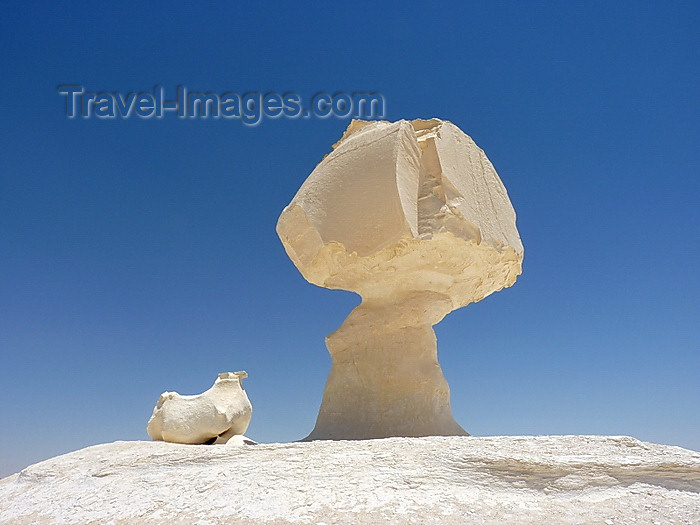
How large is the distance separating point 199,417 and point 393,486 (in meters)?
4.03

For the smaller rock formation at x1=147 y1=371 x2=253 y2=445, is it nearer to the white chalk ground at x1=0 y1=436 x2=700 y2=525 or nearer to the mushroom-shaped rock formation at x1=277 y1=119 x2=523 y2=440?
the mushroom-shaped rock formation at x1=277 y1=119 x2=523 y2=440

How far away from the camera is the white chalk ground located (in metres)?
4.04

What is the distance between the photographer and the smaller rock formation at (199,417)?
7605mm

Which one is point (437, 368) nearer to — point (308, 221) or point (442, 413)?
point (442, 413)

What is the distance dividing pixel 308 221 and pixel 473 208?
6.45 ft

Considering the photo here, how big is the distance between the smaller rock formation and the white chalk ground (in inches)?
80.6

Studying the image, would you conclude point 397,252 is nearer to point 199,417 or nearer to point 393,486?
point 393,486

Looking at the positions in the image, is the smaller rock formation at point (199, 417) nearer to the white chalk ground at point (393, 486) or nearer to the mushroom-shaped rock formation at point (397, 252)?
the mushroom-shaped rock formation at point (397, 252)

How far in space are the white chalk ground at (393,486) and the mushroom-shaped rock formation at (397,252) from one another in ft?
6.17

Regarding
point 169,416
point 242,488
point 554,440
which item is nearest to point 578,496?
point 554,440

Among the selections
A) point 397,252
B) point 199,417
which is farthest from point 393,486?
point 199,417

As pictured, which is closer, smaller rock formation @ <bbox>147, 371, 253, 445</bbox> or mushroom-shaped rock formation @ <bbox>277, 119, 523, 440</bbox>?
mushroom-shaped rock formation @ <bbox>277, 119, 523, 440</bbox>

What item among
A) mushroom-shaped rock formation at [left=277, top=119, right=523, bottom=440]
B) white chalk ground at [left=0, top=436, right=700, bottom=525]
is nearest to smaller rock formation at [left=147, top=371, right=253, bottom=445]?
mushroom-shaped rock formation at [left=277, top=119, right=523, bottom=440]

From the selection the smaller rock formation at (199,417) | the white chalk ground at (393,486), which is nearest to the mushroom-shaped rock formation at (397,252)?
the smaller rock formation at (199,417)
